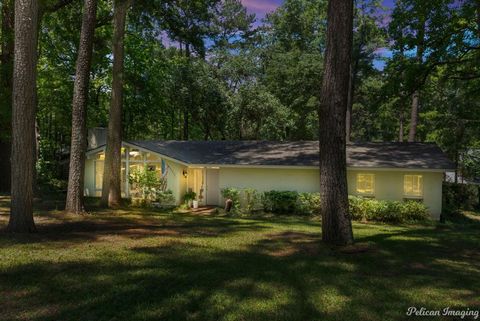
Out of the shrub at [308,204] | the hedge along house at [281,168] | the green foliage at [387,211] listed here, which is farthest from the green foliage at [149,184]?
the green foliage at [387,211]

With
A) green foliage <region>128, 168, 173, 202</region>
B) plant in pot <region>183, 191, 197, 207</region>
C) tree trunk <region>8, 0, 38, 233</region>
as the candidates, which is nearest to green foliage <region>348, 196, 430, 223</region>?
plant in pot <region>183, 191, 197, 207</region>

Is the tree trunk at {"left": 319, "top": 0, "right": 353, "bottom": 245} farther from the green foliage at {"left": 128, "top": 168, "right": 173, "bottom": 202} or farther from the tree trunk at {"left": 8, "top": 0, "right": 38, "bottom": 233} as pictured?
the green foliage at {"left": 128, "top": 168, "right": 173, "bottom": 202}

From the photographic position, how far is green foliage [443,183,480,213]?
21.7m

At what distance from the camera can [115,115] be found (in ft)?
51.3

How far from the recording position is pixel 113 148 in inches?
618

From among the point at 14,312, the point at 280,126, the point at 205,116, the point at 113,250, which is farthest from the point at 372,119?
the point at 14,312

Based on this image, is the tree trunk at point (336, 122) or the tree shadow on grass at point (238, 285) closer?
the tree shadow on grass at point (238, 285)

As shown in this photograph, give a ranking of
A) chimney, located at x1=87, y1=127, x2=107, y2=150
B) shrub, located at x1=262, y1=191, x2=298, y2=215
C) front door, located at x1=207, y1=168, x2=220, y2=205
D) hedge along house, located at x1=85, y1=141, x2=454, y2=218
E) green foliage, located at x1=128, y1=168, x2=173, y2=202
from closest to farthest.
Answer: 1. hedge along house, located at x1=85, y1=141, x2=454, y2=218
2. shrub, located at x1=262, y1=191, x2=298, y2=215
3. green foliage, located at x1=128, y1=168, x2=173, y2=202
4. front door, located at x1=207, y1=168, x2=220, y2=205
5. chimney, located at x1=87, y1=127, x2=107, y2=150

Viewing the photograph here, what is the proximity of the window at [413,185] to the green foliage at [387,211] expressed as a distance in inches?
33.5

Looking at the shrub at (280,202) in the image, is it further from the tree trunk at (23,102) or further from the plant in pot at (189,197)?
the tree trunk at (23,102)

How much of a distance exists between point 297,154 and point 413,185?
18.3 feet

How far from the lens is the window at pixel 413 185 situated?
16.7 meters

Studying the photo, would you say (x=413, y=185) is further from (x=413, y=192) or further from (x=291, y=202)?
(x=291, y=202)

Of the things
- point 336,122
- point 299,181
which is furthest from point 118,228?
point 299,181
